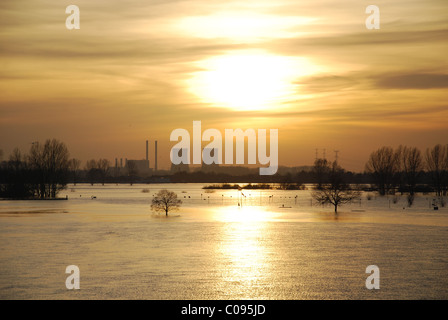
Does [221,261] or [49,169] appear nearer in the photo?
[221,261]

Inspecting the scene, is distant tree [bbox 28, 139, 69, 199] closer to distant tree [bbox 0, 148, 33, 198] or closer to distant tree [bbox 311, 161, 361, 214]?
distant tree [bbox 0, 148, 33, 198]

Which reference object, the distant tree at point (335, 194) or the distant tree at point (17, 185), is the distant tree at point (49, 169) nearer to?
the distant tree at point (17, 185)

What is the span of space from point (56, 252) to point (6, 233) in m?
14.5

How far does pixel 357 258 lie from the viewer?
35.2 m

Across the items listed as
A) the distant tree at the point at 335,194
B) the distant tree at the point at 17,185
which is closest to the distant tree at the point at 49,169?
the distant tree at the point at 17,185

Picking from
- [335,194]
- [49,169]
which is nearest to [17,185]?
[49,169]

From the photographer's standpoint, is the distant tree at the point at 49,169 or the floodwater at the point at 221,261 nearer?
the floodwater at the point at 221,261

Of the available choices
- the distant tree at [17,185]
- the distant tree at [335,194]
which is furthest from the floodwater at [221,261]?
the distant tree at [17,185]

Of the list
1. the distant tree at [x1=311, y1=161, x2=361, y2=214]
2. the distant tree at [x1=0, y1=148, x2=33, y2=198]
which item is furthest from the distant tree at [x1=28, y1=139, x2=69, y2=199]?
the distant tree at [x1=311, y1=161, x2=361, y2=214]

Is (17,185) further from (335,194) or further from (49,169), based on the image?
(335,194)
